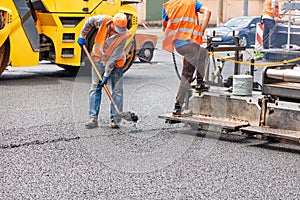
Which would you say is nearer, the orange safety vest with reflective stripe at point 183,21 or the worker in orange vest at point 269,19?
the orange safety vest with reflective stripe at point 183,21

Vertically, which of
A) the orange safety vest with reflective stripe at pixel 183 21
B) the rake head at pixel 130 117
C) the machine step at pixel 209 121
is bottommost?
the rake head at pixel 130 117

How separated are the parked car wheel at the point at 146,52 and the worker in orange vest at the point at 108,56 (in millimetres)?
8245

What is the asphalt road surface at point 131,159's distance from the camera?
590 cm

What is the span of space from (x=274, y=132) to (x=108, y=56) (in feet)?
8.65

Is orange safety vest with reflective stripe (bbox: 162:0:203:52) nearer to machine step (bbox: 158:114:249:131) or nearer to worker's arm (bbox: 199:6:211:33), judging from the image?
worker's arm (bbox: 199:6:211:33)

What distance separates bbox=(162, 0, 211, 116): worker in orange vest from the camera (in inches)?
335

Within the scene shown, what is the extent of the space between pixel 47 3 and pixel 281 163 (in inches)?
317

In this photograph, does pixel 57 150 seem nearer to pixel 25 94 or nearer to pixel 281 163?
pixel 281 163

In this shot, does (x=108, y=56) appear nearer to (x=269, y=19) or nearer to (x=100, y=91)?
(x=100, y=91)

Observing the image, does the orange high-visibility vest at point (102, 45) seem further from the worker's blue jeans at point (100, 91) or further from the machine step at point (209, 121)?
the machine step at point (209, 121)

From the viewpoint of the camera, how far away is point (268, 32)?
1939cm

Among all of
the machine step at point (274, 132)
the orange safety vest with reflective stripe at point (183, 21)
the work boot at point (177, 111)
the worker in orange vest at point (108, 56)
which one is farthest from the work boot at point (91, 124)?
the machine step at point (274, 132)

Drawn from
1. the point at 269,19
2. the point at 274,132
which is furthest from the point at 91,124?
the point at 269,19

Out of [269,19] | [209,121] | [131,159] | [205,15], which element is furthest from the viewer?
[269,19]
